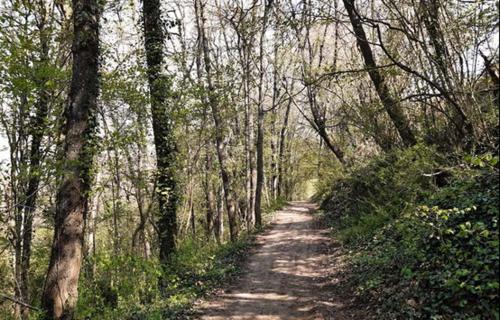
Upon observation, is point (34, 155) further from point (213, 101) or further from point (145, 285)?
point (213, 101)

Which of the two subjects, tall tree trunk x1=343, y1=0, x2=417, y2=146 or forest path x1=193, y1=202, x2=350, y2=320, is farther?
tall tree trunk x1=343, y1=0, x2=417, y2=146

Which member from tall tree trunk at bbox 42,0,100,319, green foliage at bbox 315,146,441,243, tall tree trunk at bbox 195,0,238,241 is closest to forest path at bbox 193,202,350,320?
green foliage at bbox 315,146,441,243

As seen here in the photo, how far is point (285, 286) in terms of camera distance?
763cm

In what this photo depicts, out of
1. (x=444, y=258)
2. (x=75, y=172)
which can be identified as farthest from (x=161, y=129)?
(x=444, y=258)

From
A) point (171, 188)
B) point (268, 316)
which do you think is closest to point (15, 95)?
point (171, 188)

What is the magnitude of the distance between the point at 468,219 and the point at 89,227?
474 inches

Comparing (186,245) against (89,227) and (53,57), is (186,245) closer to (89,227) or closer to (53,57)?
(89,227)

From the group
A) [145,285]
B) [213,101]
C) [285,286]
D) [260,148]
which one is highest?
[213,101]

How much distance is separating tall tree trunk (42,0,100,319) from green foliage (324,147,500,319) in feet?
16.3

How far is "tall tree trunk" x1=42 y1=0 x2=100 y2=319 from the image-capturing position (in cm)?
588

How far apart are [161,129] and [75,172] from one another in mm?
3625

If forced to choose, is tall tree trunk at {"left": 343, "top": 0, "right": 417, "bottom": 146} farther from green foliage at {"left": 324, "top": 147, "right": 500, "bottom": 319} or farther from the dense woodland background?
green foliage at {"left": 324, "top": 147, "right": 500, "bottom": 319}

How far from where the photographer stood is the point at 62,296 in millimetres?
5840

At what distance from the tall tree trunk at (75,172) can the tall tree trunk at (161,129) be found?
2.65 m
